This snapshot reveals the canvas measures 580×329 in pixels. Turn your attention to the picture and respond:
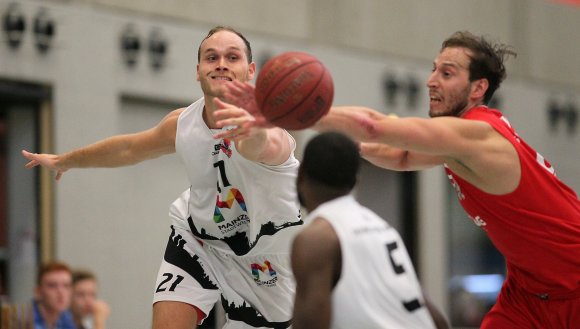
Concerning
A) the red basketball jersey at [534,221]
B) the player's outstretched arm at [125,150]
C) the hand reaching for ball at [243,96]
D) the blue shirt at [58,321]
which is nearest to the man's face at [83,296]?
the blue shirt at [58,321]

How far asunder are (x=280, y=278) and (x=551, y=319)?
1.54 metres

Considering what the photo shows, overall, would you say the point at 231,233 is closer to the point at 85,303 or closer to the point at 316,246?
the point at 316,246

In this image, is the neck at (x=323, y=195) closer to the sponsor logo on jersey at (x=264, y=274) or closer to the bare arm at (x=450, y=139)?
the bare arm at (x=450, y=139)

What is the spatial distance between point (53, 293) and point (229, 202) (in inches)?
136

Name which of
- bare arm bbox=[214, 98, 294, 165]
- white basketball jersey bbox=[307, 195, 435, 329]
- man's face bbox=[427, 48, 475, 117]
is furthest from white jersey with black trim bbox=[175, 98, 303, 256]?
white basketball jersey bbox=[307, 195, 435, 329]

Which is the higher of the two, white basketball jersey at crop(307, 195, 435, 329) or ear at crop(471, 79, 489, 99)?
ear at crop(471, 79, 489, 99)

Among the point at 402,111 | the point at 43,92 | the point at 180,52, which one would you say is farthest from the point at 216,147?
the point at 402,111

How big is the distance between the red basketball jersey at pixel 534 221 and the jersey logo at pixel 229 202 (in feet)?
3.81

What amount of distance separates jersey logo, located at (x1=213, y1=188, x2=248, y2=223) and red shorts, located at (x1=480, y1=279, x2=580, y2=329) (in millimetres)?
1485

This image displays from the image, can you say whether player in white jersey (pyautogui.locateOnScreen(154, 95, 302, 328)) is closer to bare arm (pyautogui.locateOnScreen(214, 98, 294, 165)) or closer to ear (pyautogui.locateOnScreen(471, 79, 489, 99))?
bare arm (pyautogui.locateOnScreen(214, 98, 294, 165))

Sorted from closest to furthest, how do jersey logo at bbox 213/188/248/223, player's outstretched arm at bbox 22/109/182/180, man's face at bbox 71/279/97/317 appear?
jersey logo at bbox 213/188/248/223 → player's outstretched arm at bbox 22/109/182/180 → man's face at bbox 71/279/97/317

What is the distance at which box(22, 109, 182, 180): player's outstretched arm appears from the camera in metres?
6.47

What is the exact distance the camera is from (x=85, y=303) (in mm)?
9617

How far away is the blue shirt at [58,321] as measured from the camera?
9.05 metres
